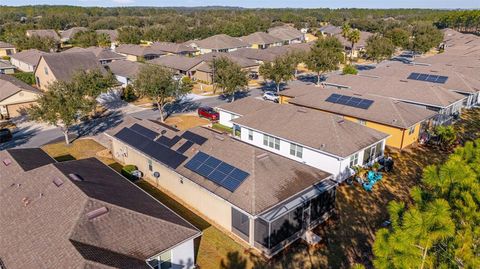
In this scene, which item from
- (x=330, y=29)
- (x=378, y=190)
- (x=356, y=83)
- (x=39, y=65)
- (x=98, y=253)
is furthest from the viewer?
(x=330, y=29)

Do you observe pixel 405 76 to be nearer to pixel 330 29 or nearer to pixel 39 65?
pixel 39 65

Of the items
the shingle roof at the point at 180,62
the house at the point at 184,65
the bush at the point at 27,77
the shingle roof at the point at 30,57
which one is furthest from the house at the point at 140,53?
the bush at the point at 27,77

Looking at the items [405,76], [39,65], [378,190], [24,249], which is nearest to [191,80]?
[39,65]

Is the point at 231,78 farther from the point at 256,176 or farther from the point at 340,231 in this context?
the point at 340,231

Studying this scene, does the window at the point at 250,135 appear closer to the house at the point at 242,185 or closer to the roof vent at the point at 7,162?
the house at the point at 242,185

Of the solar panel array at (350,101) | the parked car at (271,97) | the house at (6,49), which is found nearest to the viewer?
the solar panel array at (350,101)

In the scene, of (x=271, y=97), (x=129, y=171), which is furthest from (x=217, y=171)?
(x=271, y=97)
